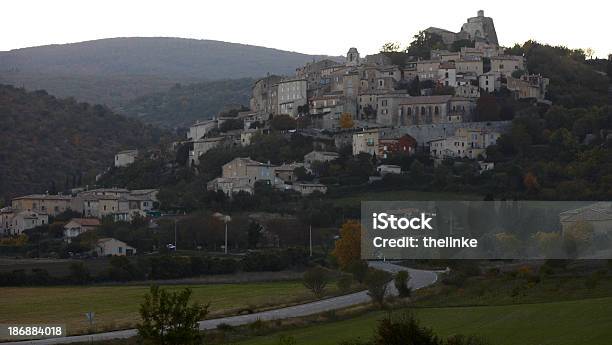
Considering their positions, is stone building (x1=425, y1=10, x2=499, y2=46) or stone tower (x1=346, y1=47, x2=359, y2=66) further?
stone building (x1=425, y1=10, x2=499, y2=46)

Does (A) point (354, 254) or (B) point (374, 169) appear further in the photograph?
(B) point (374, 169)

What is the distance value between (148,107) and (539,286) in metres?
149

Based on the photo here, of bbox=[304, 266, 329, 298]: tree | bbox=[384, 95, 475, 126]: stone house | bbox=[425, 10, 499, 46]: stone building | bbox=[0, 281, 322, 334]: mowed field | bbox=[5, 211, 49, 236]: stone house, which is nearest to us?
bbox=[0, 281, 322, 334]: mowed field

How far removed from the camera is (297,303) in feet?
136

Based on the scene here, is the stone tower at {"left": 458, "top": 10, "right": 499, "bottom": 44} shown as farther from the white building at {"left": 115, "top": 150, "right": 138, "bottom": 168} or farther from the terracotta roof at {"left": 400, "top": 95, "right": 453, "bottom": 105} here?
the white building at {"left": 115, "top": 150, "right": 138, "bottom": 168}

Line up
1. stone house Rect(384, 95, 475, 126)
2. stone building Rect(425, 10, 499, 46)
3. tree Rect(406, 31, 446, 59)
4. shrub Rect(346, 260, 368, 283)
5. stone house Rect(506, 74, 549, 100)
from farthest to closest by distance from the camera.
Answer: stone building Rect(425, 10, 499, 46), tree Rect(406, 31, 446, 59), stone house Rect(506, 74, 549, 100), stone house Rect(384, 95, 475, 126), shrub Rect(346, 260, 368, 283)

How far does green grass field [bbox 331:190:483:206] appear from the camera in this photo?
65750mm

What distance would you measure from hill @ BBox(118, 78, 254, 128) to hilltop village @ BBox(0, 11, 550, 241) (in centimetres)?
7217

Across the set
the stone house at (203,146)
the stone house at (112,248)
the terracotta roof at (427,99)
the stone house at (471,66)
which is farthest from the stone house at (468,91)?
the stone house at (112,248)

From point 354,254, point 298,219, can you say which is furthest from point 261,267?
point 298,219

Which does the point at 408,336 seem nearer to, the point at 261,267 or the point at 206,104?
the point at 261,267

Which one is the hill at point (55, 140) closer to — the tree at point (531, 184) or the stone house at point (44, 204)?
the stone house at point (44, 204)

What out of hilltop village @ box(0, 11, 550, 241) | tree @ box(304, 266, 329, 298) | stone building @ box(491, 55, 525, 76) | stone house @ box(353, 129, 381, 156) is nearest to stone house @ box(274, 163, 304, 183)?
hilltop village @ box(0, 11, 550, 241)

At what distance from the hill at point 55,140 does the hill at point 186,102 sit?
3461 cm
